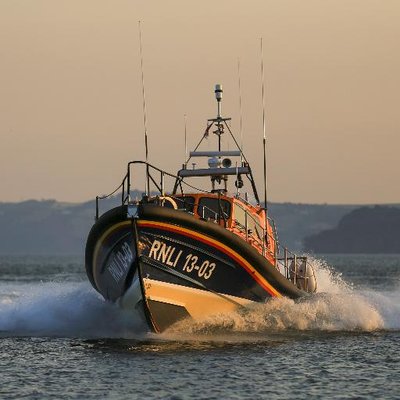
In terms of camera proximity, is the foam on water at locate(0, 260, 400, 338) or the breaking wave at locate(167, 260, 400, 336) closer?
the breaking wave at locate(167, 260, 400, 336)

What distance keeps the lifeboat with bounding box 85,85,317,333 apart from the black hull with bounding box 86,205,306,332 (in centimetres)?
2

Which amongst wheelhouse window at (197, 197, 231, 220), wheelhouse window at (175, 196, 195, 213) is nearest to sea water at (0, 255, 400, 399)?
wheelhouse window at (197, 197, 231, 220)

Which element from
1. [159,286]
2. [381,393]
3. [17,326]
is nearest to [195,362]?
[159,286]

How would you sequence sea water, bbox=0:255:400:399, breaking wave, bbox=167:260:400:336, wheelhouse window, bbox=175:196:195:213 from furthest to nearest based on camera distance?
wheelhouse window, bbox=175:196:195:213 → breaking wave, bbox=167:260:400:336 → sea water, bbox=0:255:400:399

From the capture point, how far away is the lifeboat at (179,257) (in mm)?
23875

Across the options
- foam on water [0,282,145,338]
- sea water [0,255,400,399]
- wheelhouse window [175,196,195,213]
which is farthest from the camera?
foam on water [0,282,145,338]

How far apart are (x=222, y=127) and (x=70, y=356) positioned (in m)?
8.77

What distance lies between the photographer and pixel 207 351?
23.3m

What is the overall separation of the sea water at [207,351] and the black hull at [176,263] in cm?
64

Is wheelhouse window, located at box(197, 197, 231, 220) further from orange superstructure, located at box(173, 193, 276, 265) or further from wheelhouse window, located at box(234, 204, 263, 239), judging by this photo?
wheelhouse window, located at box(234, 204, 263, 239)

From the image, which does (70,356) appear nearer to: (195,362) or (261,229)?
(195,362)

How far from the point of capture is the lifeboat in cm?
2388

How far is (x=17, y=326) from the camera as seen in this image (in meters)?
29.6

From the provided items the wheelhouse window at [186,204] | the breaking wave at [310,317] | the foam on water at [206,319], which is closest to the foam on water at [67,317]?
the foam on water at [206,319]
